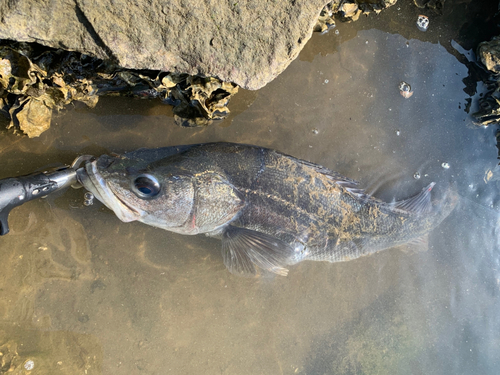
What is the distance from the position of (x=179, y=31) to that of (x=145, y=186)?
146 cm

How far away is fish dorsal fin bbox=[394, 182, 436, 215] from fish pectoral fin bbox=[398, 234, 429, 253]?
391 mm

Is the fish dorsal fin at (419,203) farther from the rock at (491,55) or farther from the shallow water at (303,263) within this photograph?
the rock at (491,55)

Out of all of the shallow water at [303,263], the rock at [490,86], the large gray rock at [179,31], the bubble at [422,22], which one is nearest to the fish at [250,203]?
the shallow water at [303,263]

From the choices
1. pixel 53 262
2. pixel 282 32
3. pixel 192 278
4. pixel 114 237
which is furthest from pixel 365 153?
pixel 53 262

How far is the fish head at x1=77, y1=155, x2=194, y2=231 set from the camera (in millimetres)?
3170

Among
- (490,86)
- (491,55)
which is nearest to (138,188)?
(491,55)

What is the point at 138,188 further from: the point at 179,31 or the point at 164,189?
the point at 179,31

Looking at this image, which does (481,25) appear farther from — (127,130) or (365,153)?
(127,130)

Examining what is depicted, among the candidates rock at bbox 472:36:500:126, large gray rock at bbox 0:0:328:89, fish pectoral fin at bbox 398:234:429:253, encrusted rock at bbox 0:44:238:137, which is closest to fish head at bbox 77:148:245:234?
encrusted rock at bbox 0:44:238:137

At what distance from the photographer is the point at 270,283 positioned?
4.25 m

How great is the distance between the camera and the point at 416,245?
4371mm

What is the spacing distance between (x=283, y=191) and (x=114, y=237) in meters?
2.13

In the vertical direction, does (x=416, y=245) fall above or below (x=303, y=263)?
above

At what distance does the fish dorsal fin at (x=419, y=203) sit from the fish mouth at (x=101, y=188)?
3219 millimetres
